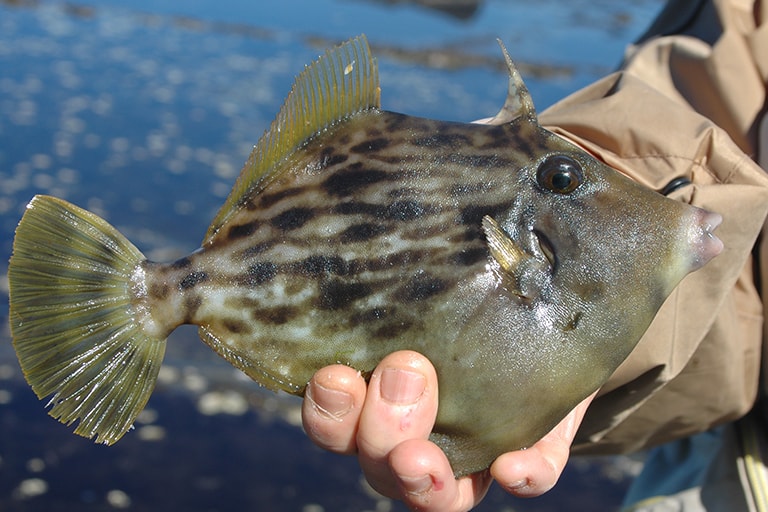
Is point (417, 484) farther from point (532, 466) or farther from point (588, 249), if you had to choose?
point (588, 249)

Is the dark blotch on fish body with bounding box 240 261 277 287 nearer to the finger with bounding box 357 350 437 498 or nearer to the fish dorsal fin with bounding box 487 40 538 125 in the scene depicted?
the finger with bounding box 357 350 437 498

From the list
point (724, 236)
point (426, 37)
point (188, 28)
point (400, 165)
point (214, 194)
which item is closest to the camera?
point (400, 165)

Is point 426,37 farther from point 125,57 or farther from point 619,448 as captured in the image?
point 619,448

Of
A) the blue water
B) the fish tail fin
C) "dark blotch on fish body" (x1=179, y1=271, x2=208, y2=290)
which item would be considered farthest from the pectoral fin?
the blue water

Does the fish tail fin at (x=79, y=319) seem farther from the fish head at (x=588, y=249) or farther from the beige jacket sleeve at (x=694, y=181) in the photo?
the beige jacket sleeve at (x=694, y=181)

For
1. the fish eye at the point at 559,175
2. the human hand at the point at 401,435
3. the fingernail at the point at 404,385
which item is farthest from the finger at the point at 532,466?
the fish eye at the point at 559,175

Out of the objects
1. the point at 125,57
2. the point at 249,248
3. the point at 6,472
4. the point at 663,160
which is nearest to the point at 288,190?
the point at 249,248

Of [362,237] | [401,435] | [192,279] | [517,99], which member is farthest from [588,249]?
[192,279]
